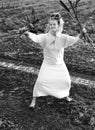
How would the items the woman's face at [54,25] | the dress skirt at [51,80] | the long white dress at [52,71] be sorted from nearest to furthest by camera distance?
1. the woman's face at [54,25]
2. the long white dress at [52,71]
3. the dress skirt at [51,80]

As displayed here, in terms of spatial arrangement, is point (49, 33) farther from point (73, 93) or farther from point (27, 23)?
point (73, 93)

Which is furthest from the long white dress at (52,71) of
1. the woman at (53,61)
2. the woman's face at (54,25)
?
the woman's face at (54,25)

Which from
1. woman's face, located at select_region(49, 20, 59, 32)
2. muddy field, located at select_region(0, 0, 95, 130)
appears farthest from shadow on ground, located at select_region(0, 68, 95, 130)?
woman's face, located at select_region(49, 20, 59, 32)

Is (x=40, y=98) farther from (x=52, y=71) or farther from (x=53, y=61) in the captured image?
(x=53, y=61)

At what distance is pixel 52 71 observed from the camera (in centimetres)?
381

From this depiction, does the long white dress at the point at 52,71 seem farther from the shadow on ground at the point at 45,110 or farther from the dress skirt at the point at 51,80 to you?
the shadow on ground at the point at 45,110

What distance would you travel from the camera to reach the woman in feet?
11.7

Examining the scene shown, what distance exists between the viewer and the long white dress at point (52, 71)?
3.64 metres

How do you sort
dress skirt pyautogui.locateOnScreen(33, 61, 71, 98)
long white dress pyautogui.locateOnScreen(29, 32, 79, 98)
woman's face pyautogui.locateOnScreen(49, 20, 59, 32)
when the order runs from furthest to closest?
1. dress skirt pyautogui.locateOnScreen(33, 61, 71, 98)
2. long white dress pyautogui.locateOnScreen(29, 32, 79, 98)
3. woman's face pyautogui.locateOnScreen(49, 20, 59, 32)

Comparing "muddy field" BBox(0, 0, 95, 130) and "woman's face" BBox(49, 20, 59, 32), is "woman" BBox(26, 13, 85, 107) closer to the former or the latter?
"woman's face" BBox(49, 20, 59, 32)

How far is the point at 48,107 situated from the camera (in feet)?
13.4

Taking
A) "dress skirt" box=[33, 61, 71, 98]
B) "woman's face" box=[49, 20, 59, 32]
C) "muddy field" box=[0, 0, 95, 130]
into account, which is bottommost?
"muddy field" box=[0, 0, 95, 130]

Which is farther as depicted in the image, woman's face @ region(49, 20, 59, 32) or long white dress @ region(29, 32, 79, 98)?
long white dress @ region(29, 32, 79, 98)

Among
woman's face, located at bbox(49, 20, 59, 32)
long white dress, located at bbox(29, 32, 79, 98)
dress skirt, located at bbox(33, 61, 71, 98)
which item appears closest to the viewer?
woman's face, located at bbox(49, 20, 59, 32)
